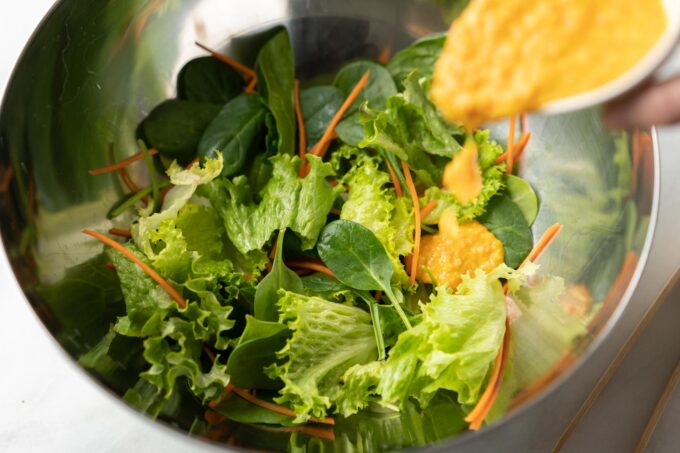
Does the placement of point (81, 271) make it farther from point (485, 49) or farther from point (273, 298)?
point (485, 49)

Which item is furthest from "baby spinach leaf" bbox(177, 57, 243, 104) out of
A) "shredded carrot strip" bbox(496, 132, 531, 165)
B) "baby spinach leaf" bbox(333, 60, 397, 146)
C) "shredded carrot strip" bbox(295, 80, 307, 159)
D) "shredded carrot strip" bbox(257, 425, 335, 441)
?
"shredded carrot strip" bbox(257, 425, 335, 441)

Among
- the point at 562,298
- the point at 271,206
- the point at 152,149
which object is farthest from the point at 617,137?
the point at 152,149

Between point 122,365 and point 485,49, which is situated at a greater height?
point 485,49

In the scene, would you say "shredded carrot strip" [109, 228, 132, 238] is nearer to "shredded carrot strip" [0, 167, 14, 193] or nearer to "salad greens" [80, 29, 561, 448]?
"salad greens" [80, 29, 561, 448]

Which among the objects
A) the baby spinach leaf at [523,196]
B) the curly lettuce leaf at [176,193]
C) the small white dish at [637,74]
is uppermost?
the small white dish at [637,74]

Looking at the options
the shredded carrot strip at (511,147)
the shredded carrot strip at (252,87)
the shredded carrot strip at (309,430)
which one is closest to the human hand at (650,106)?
the shredded carrot strip at (511,147)

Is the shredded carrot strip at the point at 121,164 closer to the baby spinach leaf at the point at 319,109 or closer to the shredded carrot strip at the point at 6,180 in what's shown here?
the shredded carrot strip at the point at 6,180

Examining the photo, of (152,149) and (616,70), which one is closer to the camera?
(616,70)
